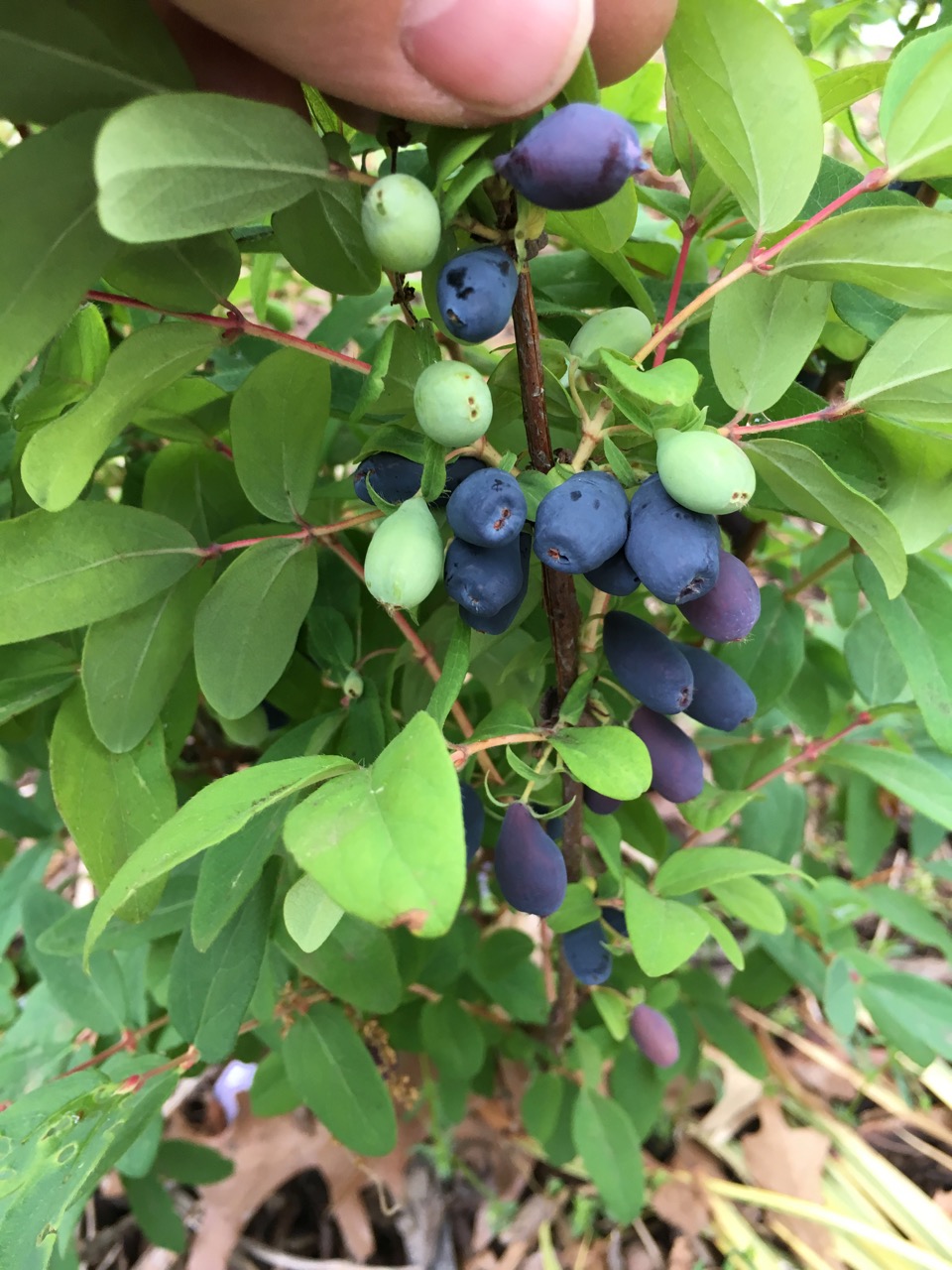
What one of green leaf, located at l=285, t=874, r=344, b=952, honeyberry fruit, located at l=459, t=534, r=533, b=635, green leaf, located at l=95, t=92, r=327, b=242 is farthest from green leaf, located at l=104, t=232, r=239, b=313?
green leaf, located at l=285, t=874, r=344, b=952

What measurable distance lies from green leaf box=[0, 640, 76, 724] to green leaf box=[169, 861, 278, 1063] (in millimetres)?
212

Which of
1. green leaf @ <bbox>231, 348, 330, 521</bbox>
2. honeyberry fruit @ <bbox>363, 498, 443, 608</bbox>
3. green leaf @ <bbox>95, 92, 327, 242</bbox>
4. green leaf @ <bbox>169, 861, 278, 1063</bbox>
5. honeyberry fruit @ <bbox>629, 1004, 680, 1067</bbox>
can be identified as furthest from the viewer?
honeyberry fruit @ <bbox>629, 1004, 680, 1067</bbox>

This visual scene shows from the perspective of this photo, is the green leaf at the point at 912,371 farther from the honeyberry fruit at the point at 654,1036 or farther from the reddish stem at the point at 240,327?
the honeyberry fruit at the point at 654,1036

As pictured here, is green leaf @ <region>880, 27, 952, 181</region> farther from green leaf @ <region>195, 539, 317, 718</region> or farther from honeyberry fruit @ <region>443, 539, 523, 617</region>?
green leaf @ <region>195, 539, 317, 718</region>

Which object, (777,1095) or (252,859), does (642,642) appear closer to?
(252,859)

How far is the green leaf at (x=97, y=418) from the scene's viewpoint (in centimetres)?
40

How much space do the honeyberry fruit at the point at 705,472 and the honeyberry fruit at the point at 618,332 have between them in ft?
0.31

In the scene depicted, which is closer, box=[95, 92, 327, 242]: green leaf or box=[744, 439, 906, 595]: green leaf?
box=[95, 92, 327, 242]: green leaf

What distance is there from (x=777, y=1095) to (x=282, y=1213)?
2.57 ft

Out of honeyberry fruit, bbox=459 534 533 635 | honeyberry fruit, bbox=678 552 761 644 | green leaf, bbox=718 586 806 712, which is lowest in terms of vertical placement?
green leaf, bbox=718 586 806 712

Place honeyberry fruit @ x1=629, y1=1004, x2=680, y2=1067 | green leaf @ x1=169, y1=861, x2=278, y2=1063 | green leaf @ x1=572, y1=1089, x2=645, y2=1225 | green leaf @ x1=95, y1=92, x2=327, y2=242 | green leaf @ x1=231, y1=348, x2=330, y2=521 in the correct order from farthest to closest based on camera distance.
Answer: green leaf @ x1=572, y1=1089, x2=645, y2=1225 → honeyberry fruit @ x1=629, y1=1004, x2=680, y2=1067 → green leaf @ x1=169, y1=861, x2=278, y2=1063 → green leaf @ x1=231, y1=348, x2=330, y2=521 → green leaf @ x1=95, y1=92, x2=327, y2=242

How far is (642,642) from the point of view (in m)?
0.51

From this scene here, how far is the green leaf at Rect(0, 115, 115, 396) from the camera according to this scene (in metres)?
0.38

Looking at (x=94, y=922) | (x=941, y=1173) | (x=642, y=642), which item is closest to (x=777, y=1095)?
(x=941, y=1173)
